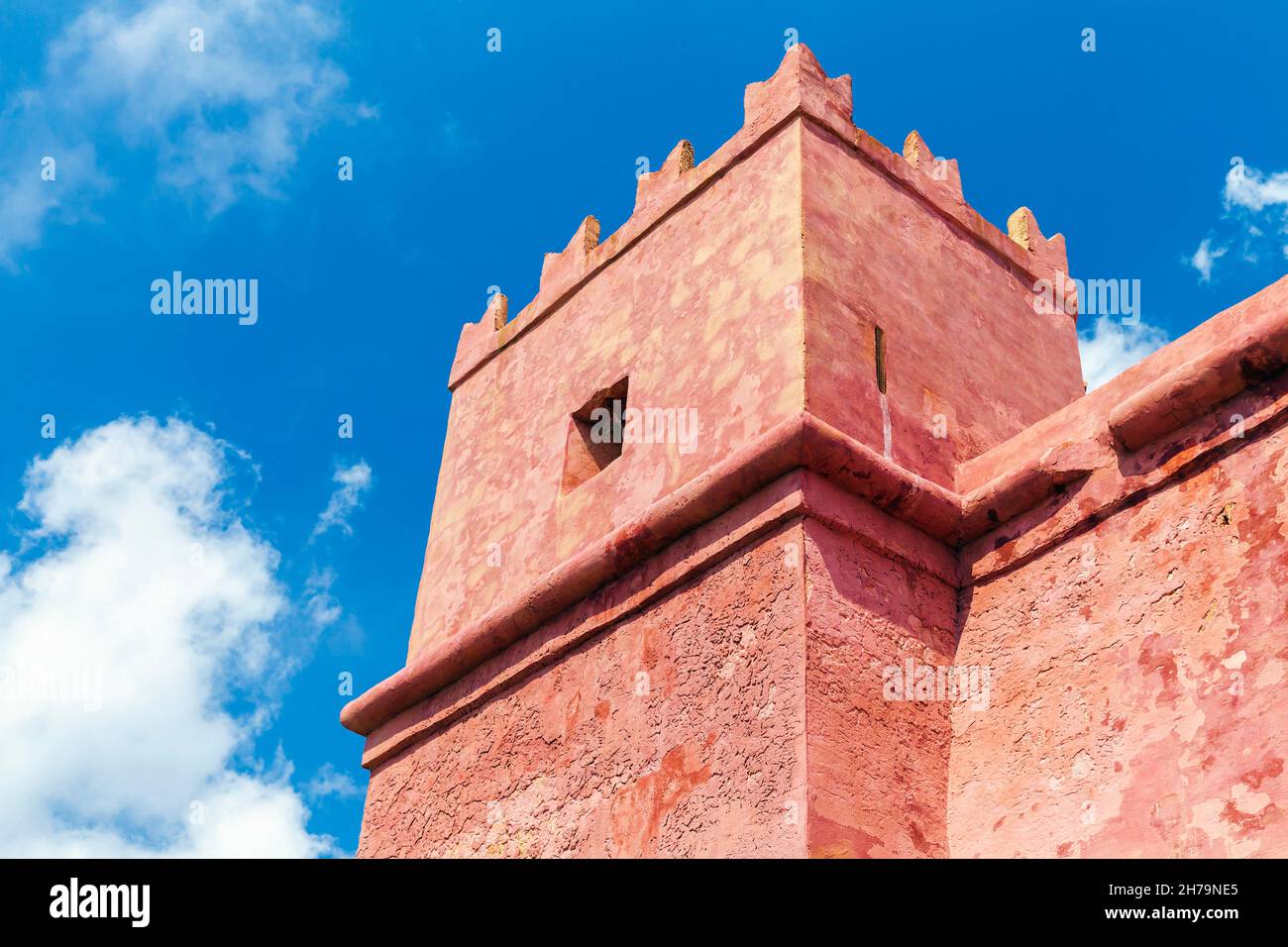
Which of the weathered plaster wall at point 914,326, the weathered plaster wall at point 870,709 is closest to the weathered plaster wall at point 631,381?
the weathered plaster wall at point 914,326

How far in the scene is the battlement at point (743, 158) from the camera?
8086 mm

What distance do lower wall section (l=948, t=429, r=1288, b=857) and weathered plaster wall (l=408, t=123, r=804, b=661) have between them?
1440 millimetres

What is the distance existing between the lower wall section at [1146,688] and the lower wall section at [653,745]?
0.88m

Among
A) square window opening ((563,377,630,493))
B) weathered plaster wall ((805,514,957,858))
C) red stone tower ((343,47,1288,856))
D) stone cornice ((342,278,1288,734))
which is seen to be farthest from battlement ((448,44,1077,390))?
weathered plaster wall ((805,514,957,858))

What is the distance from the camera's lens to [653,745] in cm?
656

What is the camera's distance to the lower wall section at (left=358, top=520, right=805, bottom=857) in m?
5.96

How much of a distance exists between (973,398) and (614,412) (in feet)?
6.08

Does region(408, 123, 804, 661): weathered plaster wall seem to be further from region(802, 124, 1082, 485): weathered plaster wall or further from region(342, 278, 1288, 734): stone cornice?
region(342, 278, 1288, 734): stone cornice

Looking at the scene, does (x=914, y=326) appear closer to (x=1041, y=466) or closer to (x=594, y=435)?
(x=1041, y=466)

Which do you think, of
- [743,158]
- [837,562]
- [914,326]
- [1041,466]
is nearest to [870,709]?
[837,562]

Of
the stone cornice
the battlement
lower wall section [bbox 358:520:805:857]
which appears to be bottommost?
lower wall section [bbox 358:520:805:857]

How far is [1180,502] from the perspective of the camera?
612 centimetres
